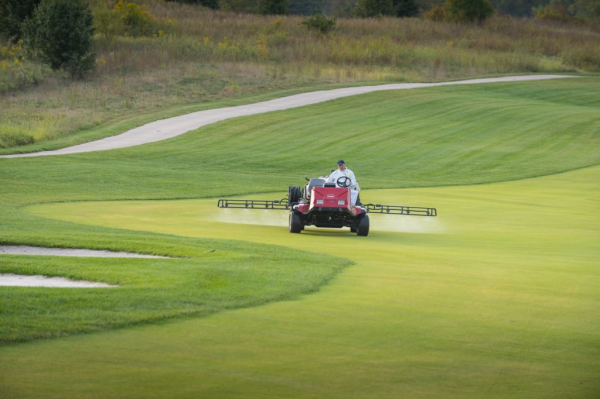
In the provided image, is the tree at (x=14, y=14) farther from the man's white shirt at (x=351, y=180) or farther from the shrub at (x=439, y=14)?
the man's white shirt at (x=351, y=180)

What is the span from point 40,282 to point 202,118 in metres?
37.9

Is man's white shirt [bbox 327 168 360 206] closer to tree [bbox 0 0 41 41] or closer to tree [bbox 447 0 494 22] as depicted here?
tree [bbox 0 0 41 41]

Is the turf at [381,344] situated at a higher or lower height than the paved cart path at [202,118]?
higher

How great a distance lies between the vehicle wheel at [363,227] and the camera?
2067 centimetres

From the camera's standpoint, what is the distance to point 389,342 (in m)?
9.42

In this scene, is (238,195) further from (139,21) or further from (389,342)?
Result: (139,21)

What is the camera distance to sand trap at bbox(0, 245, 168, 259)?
14.6 m

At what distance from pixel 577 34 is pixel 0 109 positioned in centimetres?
5544

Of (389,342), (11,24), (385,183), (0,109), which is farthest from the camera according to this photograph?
(11,24)

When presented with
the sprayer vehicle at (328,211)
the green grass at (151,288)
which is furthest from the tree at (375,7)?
the green grass at (151,288)

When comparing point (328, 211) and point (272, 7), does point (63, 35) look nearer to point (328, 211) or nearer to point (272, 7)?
point (328, 211)

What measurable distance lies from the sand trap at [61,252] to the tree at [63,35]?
38.2 m

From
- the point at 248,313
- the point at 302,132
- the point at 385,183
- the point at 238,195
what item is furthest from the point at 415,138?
the point at 248,313

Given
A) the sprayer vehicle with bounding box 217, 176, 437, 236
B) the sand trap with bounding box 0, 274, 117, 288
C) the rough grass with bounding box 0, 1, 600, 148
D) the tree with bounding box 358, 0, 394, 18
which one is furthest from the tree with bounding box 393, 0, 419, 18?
the sand trap with bounding box 0, 274, 117, 288
